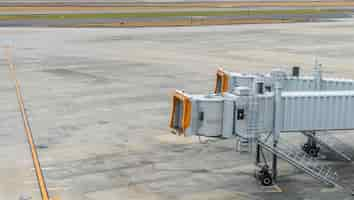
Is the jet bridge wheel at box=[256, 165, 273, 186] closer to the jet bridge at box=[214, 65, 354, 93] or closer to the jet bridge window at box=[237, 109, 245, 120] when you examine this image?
the jet bridge window at box=[237, 109, 245, 120]

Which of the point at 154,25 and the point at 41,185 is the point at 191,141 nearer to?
the point at 41,185

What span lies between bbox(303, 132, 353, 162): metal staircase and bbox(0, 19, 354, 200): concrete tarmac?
65cm

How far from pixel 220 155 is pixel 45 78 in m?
26.6

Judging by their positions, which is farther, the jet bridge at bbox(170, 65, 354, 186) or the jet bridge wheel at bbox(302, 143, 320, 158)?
the jet bridge wheel at bbox(302, 143, 320, 158)

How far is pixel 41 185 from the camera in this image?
24.9 m

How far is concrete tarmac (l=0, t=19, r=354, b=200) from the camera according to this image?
982 inches

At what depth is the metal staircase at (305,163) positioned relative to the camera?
2439 centimetres

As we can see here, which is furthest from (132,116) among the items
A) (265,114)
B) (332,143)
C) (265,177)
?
(265,114)

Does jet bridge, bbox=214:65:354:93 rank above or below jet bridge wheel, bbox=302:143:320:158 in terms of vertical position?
above

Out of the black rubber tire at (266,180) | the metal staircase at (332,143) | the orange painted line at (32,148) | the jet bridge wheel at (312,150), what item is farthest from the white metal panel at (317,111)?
the orange painted line at (32,148)

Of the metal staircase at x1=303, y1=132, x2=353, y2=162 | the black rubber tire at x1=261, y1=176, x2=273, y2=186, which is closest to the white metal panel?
the black rubber tire at x1=261, y1=176, x2=273, y2=186

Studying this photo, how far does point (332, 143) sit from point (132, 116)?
1230cm

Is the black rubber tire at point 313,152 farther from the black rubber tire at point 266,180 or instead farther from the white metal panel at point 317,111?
the black rubber tire at point 266,180

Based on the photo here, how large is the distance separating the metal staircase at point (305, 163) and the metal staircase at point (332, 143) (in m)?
0.94
